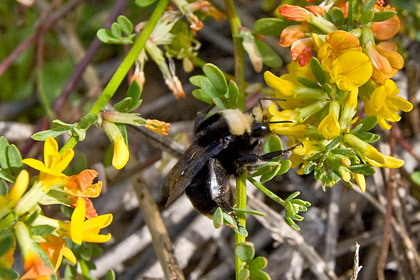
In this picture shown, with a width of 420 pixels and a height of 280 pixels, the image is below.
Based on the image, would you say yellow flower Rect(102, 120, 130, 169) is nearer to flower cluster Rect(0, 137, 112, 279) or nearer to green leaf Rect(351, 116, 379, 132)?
flower cluster Rect(0, 137, 112, 279)

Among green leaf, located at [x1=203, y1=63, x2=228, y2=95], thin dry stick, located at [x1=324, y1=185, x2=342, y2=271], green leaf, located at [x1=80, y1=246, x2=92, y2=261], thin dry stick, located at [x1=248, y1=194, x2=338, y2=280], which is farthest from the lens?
thin dry stick, located at [x1=324, y1=185, x2=342, y2=271]

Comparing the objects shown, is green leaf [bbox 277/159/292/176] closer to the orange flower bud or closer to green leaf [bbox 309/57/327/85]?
green leaf [bbox 309/57/327/85]

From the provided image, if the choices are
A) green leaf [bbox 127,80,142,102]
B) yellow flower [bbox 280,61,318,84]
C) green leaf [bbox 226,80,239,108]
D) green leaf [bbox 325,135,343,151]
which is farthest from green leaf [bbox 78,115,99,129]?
green leaf [bbox 325,135,343,151]

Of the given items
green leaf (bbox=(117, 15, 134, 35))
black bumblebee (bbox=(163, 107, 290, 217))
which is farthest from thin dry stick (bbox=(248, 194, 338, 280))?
green leaf (bbox=(117, 15, 134, 35))

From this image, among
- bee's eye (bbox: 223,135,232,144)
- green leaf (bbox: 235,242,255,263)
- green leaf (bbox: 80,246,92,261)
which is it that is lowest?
green leaf (bbox: 80,246,92,261)

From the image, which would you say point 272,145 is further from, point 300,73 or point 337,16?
point 337,16

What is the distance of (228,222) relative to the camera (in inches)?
88.5

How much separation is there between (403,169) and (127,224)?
1.97m

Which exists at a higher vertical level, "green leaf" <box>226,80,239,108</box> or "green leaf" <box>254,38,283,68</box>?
"green leaf" <box>226,80,239,108</box>

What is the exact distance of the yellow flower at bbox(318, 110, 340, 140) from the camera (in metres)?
2.15

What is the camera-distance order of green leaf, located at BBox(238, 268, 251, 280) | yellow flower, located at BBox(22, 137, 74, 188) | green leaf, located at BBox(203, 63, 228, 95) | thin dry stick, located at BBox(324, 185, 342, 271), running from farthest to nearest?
thin dry stick, located at BBox(324, 185, 342, 271)
green leaf, located at BBox(203, 63, 228, 95)
green leaf, located at BBox(238, 268, 251, 280)
yellow flower, located at BBox(22, 137, 74, 188)

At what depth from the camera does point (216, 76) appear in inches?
100

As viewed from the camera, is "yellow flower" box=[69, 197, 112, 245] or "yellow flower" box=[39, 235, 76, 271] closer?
"yellow flower" box=[69, 197, 112, 245]

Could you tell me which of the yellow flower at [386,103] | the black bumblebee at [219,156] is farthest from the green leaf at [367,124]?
the black bumblebee at [219,156]
